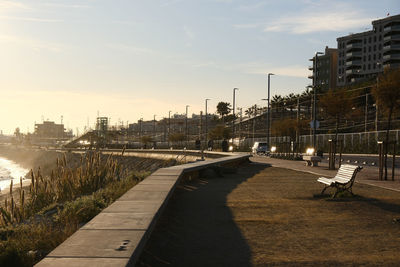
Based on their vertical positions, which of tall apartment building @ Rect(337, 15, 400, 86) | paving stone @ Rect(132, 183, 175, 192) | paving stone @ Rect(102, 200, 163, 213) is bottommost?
paving stone @ Rect(102, 200, 163, 213)

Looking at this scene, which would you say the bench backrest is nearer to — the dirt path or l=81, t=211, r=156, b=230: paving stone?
the dirt path

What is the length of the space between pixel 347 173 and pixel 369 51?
4616 inches

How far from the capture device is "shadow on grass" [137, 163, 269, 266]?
7.03 metres

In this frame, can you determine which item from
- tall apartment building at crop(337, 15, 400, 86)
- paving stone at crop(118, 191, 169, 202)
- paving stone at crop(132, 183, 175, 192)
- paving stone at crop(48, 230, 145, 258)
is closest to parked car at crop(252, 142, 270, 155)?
paving stone at crop(132, 183, 175, 192)

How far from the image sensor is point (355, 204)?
1244 cm

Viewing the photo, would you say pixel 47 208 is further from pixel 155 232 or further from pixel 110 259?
pixel 110 259

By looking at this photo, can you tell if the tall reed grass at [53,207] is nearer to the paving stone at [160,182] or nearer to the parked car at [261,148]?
the paving stone at [160,182]

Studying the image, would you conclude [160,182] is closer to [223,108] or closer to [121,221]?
[121,221]

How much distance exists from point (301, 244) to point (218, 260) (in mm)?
1693

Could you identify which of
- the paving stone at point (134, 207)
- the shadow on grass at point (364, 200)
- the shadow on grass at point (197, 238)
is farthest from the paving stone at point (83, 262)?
the shadow on grass at point (364, 200)

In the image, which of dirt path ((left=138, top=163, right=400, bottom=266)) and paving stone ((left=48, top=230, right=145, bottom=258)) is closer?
paving stone ((left=48, top=230, right=145, bottom=258))

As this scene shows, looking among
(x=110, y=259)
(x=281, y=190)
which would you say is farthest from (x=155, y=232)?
(x=281, y=190)

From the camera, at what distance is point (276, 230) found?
9.07m

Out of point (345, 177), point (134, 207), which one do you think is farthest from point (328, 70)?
point (134, 207)
